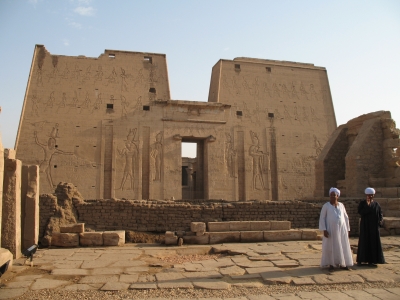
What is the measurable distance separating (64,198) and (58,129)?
795cm

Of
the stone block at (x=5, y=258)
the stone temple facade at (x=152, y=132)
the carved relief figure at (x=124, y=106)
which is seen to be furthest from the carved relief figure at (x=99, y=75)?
the stone block at (x=5, y=258)

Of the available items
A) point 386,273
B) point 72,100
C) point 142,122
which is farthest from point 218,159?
point 386,273

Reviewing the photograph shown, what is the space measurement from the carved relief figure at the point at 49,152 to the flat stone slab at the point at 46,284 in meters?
11.4

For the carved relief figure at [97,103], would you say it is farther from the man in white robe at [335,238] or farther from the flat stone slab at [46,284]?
the man in white robe at [335,238]

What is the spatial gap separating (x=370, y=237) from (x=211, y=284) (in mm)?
2578

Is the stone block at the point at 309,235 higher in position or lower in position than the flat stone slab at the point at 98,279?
higher

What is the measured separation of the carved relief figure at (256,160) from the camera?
17625 mm

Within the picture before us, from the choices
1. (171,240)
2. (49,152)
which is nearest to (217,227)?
(171,240)

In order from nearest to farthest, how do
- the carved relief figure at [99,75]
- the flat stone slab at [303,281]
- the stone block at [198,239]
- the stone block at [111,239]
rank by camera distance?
the flat stone slab at [303,281] < the stone block at [111,239] < the stone block at [198,239] < the carved relief figure at [99,75]

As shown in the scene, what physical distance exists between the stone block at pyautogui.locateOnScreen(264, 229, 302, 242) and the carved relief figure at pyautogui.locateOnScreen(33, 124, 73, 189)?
10450 millimetres

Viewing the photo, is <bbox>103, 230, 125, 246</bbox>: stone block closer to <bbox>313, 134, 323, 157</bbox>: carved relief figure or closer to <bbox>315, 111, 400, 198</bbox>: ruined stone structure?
<bbox>315, 111, 400, 198</bbox>: ruined stone structure

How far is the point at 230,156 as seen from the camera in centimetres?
1727

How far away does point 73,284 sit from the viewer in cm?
454

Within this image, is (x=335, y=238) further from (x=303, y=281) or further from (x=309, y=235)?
(x=309, y=235)
